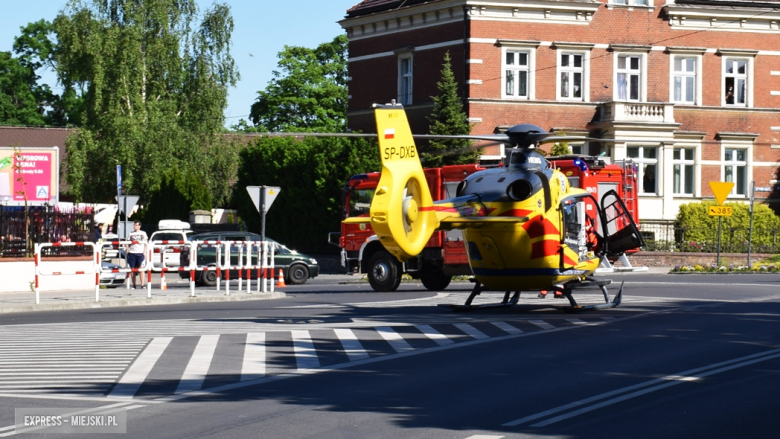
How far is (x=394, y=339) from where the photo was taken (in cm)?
1527

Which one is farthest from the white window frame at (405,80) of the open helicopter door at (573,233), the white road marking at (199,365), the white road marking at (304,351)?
the white road marking at (199,365)

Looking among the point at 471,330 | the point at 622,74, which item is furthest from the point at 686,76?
the point at 471,330

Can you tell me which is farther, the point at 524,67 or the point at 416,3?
the point at 416,3

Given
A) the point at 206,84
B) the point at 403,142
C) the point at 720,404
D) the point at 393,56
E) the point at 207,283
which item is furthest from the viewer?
the point at 206,84

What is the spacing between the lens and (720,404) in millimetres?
9773

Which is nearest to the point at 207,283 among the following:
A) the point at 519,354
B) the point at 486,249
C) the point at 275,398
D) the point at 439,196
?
the point at 439,196

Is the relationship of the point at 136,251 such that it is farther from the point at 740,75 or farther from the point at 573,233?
the point at 740,75

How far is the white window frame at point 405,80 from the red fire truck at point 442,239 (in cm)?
2052

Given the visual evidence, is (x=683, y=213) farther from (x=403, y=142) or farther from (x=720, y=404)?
(x=720, y=404)

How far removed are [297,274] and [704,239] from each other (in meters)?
19.9

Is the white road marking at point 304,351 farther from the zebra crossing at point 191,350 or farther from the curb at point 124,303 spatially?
the curb at point 124,303

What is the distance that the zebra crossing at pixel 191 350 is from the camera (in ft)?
Result: 37.0

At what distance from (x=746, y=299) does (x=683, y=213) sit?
24192 millimetres

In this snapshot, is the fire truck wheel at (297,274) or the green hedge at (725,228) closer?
the fire truck wheel at (297,274)
